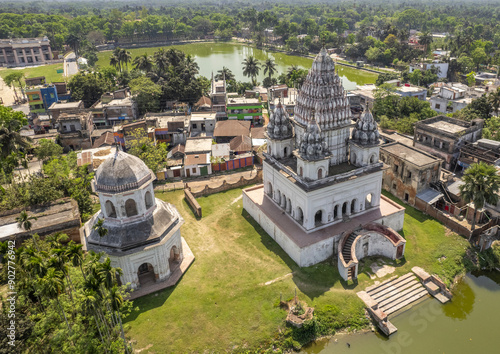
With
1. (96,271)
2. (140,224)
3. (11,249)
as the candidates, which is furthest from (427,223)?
(11,249)

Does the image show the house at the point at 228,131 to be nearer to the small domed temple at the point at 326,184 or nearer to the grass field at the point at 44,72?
the small domed temple at the point at 326,184

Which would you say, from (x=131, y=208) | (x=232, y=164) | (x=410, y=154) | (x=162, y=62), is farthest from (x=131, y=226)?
(x=162, y=62)

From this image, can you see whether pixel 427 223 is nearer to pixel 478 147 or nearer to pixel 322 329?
pixel 478 147

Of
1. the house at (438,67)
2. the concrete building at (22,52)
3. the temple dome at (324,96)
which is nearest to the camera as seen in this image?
the temple dome at (324,96)

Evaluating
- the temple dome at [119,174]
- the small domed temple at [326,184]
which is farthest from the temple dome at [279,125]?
the temple dome at [119,174]

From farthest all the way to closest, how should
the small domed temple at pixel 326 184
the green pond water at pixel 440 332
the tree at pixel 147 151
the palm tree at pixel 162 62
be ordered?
1. the palm tree at pixel 162 62
2. the tree at pixel 147 151
3. the small domed temple at pixel 326 184
4. the green pond water at pixel 440 332

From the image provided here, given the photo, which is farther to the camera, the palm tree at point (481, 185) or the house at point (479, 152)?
the house at point (479, 152)

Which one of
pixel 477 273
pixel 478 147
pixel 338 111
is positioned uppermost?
pixel 338 111
